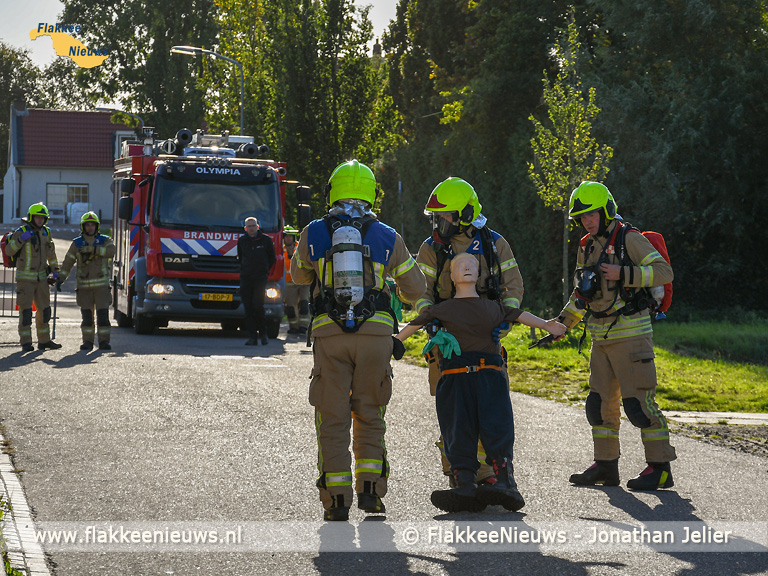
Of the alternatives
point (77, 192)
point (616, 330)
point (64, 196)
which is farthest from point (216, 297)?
point (64, 196)

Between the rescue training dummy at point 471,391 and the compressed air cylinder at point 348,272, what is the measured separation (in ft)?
1.83

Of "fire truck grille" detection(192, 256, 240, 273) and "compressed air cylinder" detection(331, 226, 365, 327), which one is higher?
"compressed air cylinder" detection(331, 226, 365, 327)

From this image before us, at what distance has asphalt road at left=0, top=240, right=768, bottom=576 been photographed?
5309 millimetres

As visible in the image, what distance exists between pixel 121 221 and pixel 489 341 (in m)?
15.7

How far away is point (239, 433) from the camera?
30.0ft

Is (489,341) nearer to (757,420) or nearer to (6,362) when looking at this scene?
(757,420)

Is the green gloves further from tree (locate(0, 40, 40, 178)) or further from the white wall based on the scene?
tree (locate(0, 40, 40, 178))

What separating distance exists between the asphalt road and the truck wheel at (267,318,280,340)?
6661mm

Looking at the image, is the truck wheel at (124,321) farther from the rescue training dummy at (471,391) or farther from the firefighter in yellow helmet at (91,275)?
the rescue training dummy at (471,391)

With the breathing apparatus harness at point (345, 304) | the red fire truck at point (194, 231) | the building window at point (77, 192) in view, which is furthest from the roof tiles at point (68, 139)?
the breathing apparatus harness at point (345, 304)

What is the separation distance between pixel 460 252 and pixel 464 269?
1.06ft

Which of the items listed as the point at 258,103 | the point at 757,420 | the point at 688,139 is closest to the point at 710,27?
the point at 688,139

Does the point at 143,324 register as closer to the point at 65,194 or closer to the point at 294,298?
the point at 294,298

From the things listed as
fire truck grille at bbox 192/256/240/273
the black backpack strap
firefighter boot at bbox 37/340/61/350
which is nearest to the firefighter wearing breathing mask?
the black backpack strap
